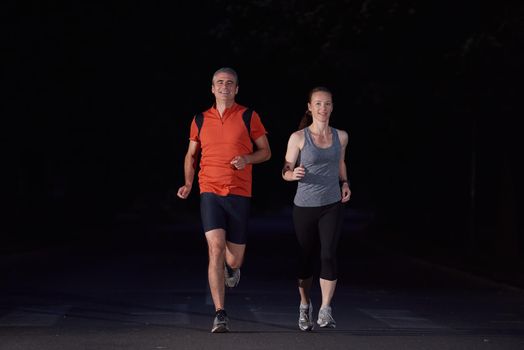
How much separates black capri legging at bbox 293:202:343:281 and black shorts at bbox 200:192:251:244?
0.47m

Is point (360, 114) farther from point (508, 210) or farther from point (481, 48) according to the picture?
point (481, 48)

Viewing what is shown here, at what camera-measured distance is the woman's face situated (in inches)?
436

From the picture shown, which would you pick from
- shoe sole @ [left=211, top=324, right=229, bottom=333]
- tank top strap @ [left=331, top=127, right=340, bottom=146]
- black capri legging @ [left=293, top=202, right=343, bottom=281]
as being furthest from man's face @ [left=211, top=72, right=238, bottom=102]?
shoe sole @ [left=211, top=324, right=229, bottom=333]

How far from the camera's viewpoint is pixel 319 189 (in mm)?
11000

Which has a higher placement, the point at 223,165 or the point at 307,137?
the point at 307,137

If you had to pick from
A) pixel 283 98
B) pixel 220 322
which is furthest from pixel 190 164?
pixel 283 98

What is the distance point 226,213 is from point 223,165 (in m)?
0.49

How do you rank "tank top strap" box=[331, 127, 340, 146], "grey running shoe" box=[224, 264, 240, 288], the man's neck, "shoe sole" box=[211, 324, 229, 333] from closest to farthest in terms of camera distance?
the man's neck, "tank top strap" box=[331, 127, 340, 146], "shoe sole" box=[211, 324, 229, 333], "grey running shoe" box=[224, 264, 240, 288]

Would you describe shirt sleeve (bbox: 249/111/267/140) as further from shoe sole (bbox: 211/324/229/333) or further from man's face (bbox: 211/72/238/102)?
shoe sole (bbox: 211/324/229/333)

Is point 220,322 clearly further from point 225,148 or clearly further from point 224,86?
point 224,86

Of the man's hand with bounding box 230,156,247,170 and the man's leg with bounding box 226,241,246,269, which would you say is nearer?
the man's hand with bounding box 230,156,247,170

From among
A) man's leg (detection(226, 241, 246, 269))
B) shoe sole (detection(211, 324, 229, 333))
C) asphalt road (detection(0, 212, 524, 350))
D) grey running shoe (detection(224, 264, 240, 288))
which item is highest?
man's leg (detection(226, 241, 246, 269))

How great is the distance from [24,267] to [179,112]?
3187 cm

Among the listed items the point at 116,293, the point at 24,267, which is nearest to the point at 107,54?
the point at 24,267
